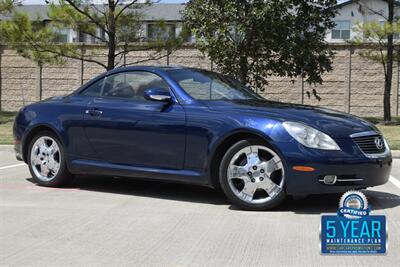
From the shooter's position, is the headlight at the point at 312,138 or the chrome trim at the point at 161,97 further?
the chrome trim at the point at 161,97

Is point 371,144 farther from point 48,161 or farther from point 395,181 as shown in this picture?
point 48,161

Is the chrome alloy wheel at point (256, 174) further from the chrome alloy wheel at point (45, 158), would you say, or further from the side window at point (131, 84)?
the chrome alloy wheel at point (45, 158)

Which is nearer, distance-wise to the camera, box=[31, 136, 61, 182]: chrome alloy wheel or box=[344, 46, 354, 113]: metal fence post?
box=[31, 136, 61, 182]: chrome alloy wheel

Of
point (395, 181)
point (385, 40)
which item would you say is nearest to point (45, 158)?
point (395, 181)

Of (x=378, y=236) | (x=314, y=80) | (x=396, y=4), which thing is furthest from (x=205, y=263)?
(x=396, y=4)

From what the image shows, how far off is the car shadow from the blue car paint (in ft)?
1.39

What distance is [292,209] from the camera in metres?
6.32

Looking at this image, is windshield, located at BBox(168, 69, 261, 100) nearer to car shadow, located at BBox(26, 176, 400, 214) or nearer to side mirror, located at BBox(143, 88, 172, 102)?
side mirror, located at BBox(143, 88, 172, 102)

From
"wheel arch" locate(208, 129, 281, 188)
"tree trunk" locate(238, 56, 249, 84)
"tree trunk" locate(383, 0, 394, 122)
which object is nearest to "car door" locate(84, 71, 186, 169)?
"wheel arch" locate(208, 129, 281, 188)

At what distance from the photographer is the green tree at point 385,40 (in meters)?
20.7

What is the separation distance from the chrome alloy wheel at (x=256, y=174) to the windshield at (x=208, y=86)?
0.98m

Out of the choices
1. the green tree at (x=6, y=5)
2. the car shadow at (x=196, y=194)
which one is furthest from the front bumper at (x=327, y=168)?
the green tree at (x=6, y=5)

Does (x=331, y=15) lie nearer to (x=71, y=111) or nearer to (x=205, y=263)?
(x=71, y=111)

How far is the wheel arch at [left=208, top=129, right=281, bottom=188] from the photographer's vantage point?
6.11 m
